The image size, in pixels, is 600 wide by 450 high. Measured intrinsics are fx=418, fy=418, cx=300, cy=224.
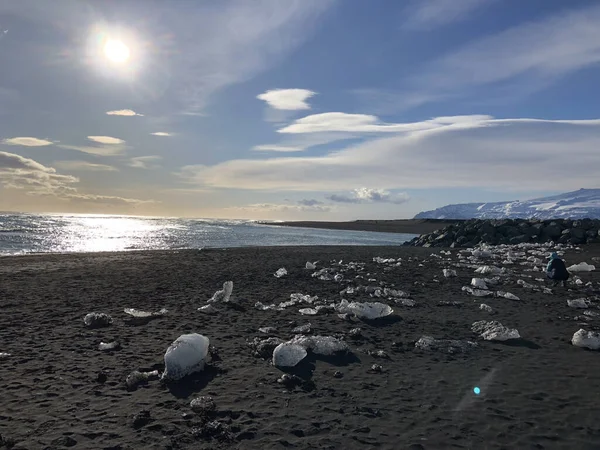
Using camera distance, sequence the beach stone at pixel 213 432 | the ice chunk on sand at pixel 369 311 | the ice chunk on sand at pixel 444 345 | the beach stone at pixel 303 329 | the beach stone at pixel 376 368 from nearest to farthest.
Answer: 1. the beach stone at pixel 213 432
2. the beach stone at pixel 376 368
3. the ice chunk on sand at pixel 444 345
4. the beach stone at pixel 303 329
5. the ice chunk on sand at pixel 369 311

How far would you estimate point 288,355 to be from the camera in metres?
7.04

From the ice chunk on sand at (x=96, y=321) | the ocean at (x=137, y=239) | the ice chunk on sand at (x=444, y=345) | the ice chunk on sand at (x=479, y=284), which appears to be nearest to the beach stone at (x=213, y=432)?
the ice chunk on sand at (x=444, y=345)

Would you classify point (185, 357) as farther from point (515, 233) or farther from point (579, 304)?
point (515, 233)

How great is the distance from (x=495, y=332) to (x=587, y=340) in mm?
1675

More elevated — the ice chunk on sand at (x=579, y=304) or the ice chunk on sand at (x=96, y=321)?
the ice chunk on sand at (x=96, y=321)

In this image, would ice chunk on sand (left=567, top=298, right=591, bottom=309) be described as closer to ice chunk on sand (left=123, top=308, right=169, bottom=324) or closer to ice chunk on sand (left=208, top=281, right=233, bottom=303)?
ice chunk on sand (left=208, top=281, right=233, bottom=303)

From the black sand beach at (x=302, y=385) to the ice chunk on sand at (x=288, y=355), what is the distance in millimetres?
175

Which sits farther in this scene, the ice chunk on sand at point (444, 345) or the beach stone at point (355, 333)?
the beach stone at point (355, 333)

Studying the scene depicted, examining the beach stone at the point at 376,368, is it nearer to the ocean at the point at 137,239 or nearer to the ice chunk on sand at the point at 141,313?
the ice chunk on sand at the point at 141,313

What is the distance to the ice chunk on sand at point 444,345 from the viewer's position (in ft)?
26.4

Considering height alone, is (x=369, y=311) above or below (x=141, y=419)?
above

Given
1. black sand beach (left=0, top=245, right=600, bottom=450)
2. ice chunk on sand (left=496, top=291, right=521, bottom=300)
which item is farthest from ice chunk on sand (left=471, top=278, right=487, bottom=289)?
black sand beach (left=0, top=245, right=600, bottom=450)

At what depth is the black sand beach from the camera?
4934 millimetres

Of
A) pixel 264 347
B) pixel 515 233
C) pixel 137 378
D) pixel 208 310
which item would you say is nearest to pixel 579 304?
pixel 264 347
